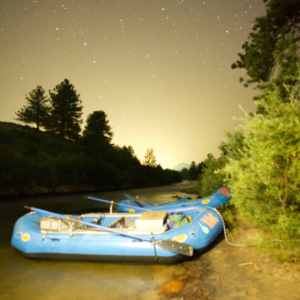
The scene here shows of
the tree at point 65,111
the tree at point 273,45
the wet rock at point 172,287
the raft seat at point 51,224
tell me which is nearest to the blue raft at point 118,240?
the raft seat at point 51,224

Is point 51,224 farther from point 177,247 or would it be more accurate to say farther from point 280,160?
point 280,160

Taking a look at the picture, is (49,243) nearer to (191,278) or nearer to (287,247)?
(191,278)

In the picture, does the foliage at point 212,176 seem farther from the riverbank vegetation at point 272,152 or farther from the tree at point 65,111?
the tree at point 65,111

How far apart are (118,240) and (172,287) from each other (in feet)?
5.15

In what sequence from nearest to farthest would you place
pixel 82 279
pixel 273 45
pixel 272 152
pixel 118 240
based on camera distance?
1. pixel 272 152
2. pixel 82 279
3. pixel 118 240
4. pixel 273 45

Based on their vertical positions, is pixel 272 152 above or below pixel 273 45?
below

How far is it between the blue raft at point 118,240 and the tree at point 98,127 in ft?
137

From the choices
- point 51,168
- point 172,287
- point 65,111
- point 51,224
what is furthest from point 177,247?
point 65,111

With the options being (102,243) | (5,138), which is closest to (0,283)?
(102,243)

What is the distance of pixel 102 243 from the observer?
496 cm

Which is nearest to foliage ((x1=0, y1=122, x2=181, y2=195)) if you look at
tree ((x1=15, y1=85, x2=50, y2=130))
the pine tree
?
tree ((x1=15, y1=85, x2=50, y2=130))

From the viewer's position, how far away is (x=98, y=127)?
47938 mm

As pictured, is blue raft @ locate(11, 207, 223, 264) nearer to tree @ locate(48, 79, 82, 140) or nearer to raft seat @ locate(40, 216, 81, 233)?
raft seat @ locate(40, 216, 81, 233)

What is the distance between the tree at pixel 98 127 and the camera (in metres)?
47.2
